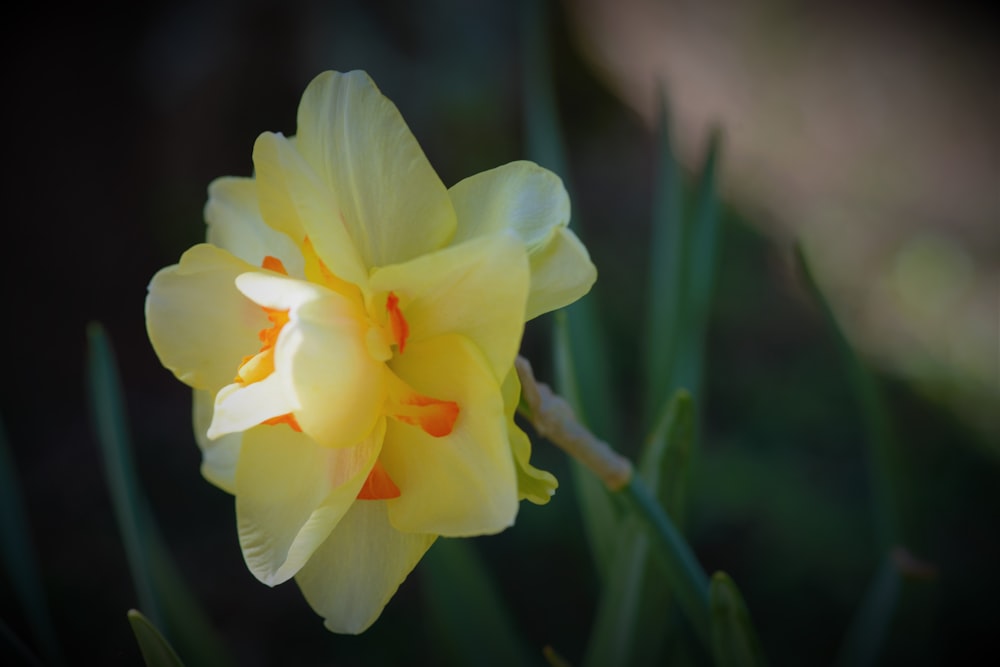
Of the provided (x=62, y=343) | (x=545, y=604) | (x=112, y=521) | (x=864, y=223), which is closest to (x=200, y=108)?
(x=62, y=343)

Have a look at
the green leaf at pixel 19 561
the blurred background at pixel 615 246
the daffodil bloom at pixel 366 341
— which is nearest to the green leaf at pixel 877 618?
the blurred background at pixel 615 246

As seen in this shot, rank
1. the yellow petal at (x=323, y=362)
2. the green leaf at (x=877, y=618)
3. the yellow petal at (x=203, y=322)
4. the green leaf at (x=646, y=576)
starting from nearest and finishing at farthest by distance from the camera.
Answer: the yellow petal at (x=323, y=362), the yellow petal at (x=203, y=322), the green leaf at (x=646, y=576), the green leaf at (x=877, y=618)

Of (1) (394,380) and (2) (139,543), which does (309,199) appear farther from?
(2) (139,543)

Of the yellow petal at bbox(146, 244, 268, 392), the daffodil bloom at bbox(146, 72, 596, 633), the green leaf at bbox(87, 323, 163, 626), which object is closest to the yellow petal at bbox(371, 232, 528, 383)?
the daffodil bloom at bbox(146, 72, 596, 633)

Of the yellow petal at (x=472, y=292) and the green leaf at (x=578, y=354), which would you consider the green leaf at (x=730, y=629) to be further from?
the yellow petal at (x=472, y=292)

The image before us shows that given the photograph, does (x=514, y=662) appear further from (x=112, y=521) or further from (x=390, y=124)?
(x=112, y=521)

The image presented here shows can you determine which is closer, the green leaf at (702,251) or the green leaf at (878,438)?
the green leaf at (878,438)

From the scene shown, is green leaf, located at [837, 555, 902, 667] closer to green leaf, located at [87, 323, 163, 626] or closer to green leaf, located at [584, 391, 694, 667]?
green leaf, located at [584, 391, 694, 667]

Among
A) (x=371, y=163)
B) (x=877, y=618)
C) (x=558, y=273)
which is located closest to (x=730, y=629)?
(x=877, y=618)
